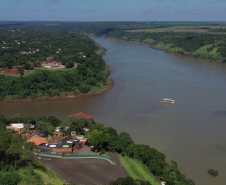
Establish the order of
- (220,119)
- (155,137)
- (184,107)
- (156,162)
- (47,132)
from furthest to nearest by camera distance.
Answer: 1. (184,107)
2. (220,119)
3. (155,137)
4. (47,132)
5. (156,162)

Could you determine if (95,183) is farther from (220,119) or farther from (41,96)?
(41,96)

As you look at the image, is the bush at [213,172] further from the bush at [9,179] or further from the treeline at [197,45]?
the treeline at [197,45]

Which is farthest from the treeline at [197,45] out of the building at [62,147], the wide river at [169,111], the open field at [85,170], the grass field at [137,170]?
the open field at [85,170]

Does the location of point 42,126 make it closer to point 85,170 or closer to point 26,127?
point 26,127

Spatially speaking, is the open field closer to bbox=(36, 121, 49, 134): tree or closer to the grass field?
the grass field

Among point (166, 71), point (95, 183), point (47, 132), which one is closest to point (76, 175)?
point (95, 183)
